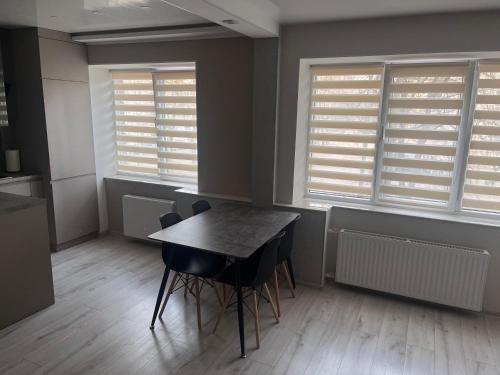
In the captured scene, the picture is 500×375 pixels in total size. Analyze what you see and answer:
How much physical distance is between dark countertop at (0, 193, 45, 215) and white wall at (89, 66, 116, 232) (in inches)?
69.9

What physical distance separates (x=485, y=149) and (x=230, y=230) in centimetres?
248

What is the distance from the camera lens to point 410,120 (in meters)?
3.59

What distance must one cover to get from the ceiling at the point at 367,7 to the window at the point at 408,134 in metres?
0.57

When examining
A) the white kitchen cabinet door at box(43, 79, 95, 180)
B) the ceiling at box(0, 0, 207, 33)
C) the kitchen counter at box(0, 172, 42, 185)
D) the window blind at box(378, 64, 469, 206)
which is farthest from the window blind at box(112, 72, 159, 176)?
the window blind at box(378, 64, 469, 206)

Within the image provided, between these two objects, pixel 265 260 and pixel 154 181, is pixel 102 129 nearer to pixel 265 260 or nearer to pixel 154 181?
pixel 154 181

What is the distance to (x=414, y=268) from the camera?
136 inches

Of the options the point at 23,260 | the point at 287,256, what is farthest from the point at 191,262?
the point at 23,260

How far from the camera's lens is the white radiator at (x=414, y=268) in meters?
3.26

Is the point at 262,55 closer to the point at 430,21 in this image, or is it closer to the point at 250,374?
the point at 430,21

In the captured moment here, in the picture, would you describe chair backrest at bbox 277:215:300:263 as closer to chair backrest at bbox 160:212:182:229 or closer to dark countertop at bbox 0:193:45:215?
chair backrest at bbox 160:212:182:229

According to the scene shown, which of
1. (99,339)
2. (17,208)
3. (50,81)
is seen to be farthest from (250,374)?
(50,81)

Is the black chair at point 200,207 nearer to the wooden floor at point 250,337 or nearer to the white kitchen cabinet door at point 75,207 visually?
the wooden floor at point 250,337

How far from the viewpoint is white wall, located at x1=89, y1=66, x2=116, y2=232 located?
16.3ft

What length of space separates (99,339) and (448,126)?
3.67 metres
